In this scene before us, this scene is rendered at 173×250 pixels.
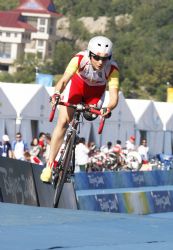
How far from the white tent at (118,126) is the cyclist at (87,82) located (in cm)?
2699

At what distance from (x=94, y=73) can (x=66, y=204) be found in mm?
2197

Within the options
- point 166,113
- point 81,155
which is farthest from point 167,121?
point 81,155

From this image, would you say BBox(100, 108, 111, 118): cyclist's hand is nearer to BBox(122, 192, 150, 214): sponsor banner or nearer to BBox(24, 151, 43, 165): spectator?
BBox(122, 192, 150, 214): sponsor banner

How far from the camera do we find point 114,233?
26.0 ft

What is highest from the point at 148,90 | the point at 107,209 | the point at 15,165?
the point at 15,165

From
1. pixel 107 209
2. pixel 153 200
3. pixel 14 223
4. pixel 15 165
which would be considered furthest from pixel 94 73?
pixel 153 200

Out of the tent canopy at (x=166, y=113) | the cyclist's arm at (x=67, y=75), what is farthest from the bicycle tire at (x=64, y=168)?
the tent canopy at (x=166, y=113)

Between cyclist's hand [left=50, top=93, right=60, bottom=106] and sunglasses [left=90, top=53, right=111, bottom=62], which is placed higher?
sunglasses [left=90, top=53, right=111, bottom=62]

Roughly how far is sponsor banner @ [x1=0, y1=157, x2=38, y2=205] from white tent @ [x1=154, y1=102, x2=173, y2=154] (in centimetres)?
3475

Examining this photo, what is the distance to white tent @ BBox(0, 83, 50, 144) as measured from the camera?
3294cm

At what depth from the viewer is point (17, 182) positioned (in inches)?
465

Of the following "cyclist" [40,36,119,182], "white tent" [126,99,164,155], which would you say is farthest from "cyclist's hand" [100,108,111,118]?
"white tent" [126,99,164,155]

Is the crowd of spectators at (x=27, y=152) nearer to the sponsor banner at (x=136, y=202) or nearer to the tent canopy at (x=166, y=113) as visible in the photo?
the sponsor banner at (x=136, y=202)

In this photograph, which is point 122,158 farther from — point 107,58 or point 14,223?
point 14,223
